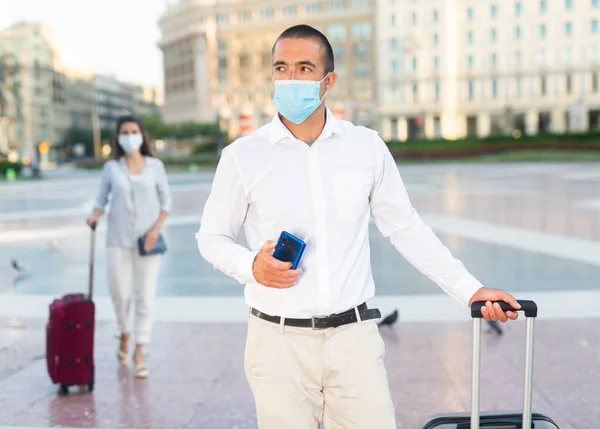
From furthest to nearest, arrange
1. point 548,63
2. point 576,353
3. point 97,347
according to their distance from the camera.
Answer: point 548,63
point 97,347
point 576,353

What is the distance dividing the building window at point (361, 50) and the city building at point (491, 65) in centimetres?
801

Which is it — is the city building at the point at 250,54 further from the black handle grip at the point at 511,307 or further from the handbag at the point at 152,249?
the black handle grip at the point at 511,307

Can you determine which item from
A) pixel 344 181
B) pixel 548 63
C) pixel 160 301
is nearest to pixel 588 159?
pixel 548 63

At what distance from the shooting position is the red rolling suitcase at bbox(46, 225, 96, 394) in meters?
5.12

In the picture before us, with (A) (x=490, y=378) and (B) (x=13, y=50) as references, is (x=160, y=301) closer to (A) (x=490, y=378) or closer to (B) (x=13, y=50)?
(A) (x=490, y=378)

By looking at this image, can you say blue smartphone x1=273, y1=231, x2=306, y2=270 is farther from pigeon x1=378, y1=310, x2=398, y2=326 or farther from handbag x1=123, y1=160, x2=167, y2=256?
pigeon x1=378, y1=310, x2=398, y2=326

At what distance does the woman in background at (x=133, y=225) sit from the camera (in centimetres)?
559

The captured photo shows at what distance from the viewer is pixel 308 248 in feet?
8.50

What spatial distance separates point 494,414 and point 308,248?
32.1 inches

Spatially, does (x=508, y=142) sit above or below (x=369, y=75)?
below

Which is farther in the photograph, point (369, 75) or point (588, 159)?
point (369, 75)

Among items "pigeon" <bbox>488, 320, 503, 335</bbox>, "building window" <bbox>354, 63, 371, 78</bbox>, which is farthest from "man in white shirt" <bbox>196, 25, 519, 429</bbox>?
"building window" <bbox>354, 63, 371, 78</bbox>

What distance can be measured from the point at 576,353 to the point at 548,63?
84682 millimetres

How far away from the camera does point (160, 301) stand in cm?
821
